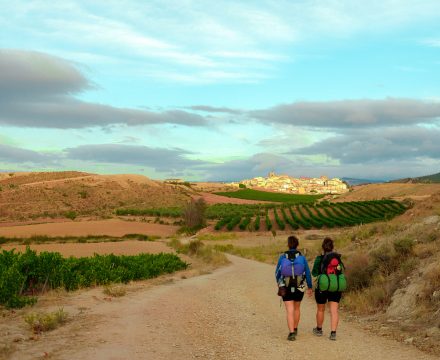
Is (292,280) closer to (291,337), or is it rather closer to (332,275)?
(332,275)

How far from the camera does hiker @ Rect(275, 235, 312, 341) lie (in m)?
10.1

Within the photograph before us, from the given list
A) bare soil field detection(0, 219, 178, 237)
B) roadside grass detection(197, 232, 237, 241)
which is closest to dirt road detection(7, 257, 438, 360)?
bare soil field detection(0, 219, 178, 237)

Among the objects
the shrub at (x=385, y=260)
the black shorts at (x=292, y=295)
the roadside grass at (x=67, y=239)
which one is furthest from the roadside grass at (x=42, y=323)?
the roadside grass at (x=67, y=239)

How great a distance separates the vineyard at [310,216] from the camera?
80500 millimetres

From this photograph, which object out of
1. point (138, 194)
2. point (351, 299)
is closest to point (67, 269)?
point (351, 299)

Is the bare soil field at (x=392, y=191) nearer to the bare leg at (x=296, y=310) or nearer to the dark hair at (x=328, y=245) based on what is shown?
the dark hair at (x=328, y=245)

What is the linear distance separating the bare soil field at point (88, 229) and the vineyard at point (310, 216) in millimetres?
11090

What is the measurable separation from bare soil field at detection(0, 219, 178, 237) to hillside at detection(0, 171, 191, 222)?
1870 centimetres

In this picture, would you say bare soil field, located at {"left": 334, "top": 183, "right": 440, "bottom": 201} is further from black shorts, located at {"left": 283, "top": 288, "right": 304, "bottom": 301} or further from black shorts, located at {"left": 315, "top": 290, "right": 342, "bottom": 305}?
black shorts, located at {"left": 283, "top": 288, "right": 304, "bottom": 301}

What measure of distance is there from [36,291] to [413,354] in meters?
→ 12.7

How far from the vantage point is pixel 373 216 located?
85.3 metres

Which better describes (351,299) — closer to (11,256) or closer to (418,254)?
(418,254)

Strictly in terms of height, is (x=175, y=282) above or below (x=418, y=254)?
below

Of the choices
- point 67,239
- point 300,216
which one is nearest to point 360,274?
point 67,239
